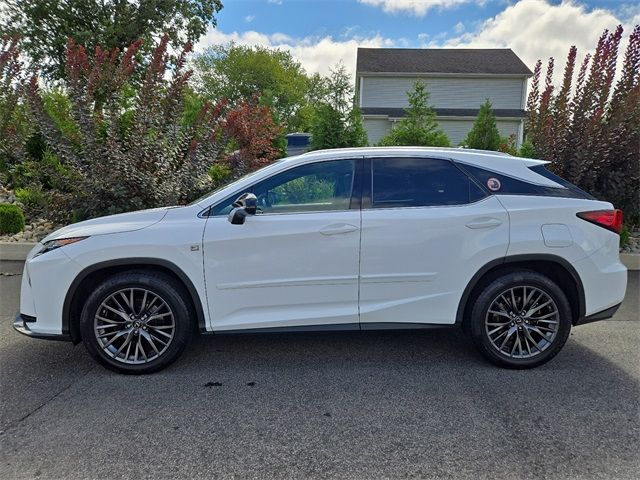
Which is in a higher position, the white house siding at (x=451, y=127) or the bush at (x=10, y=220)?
the white house siding at (x=451, y=127)

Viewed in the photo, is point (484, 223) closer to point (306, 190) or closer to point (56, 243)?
point (306, 190)

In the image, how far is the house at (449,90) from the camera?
2147 cm

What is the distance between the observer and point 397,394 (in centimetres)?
299

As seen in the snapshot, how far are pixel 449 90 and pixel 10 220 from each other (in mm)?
20702

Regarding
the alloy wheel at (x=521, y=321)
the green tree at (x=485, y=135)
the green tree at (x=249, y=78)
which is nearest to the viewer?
the alloy wheel at (x=521, y=321)

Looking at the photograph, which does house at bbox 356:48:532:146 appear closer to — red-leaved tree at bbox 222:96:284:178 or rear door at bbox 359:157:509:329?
red-leaved tree at bbox 222:96:284:178

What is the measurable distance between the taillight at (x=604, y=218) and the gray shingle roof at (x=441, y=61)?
20.3m

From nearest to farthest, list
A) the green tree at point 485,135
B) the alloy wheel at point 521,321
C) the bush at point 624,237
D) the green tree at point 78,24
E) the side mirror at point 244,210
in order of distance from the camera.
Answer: the side mirror at point 244,210
the alloy wheel at point 521,321
the bush at point 624,237
the green tree at point 485,135
the green tree at point 78,24

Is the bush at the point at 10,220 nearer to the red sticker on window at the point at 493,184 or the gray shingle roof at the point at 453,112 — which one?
the red sticker on window at the point at 493,184

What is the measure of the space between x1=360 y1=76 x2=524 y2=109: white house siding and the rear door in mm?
20083

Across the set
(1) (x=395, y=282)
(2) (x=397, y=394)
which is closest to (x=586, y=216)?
(1) (x=395, y=282)

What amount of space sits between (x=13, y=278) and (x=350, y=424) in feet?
18.2

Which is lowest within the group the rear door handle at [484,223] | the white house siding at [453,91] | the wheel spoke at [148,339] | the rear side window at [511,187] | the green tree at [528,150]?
the wheel spoke at [148,339]

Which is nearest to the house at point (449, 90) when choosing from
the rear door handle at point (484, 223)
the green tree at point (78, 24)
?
the green tree at point (78, 24)
